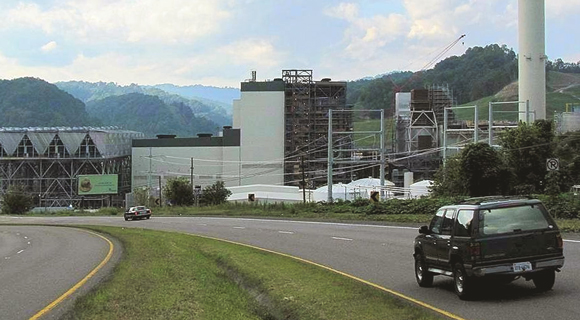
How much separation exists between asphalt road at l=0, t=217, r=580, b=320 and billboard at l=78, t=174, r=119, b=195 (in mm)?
80420

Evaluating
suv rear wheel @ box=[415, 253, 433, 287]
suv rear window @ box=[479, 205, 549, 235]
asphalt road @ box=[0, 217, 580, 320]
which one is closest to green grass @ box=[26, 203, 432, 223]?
asphalt road @ box=[0, 217, 580, 320]

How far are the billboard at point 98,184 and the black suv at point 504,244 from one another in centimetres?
10565

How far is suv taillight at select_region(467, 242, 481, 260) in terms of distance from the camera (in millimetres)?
12305

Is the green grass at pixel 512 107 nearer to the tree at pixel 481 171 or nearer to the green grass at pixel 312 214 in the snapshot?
the green grass at pixel 312 214

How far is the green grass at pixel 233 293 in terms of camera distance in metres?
11.6

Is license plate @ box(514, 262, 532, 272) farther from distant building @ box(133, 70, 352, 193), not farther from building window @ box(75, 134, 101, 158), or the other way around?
building window @ box(75, 134, 101, 158)

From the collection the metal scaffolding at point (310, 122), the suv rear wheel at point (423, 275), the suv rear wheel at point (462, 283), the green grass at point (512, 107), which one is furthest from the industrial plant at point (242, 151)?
the suv rear wheel at point (462, 283)

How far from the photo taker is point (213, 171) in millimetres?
120062

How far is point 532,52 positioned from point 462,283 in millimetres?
73449

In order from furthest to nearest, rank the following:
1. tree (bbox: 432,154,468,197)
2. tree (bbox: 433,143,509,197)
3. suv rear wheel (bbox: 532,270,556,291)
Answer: tree (bbox: 432,154,468,197), tree (bbox: 433,143,509,197), suv rear wheel (bbox: 532,270,556,291)

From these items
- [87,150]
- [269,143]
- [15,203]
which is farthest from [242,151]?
[15,203]

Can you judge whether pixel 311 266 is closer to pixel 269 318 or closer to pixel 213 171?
pixel 269 318

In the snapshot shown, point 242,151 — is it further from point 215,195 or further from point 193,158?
point 215,195

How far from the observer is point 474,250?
40.5 feet
